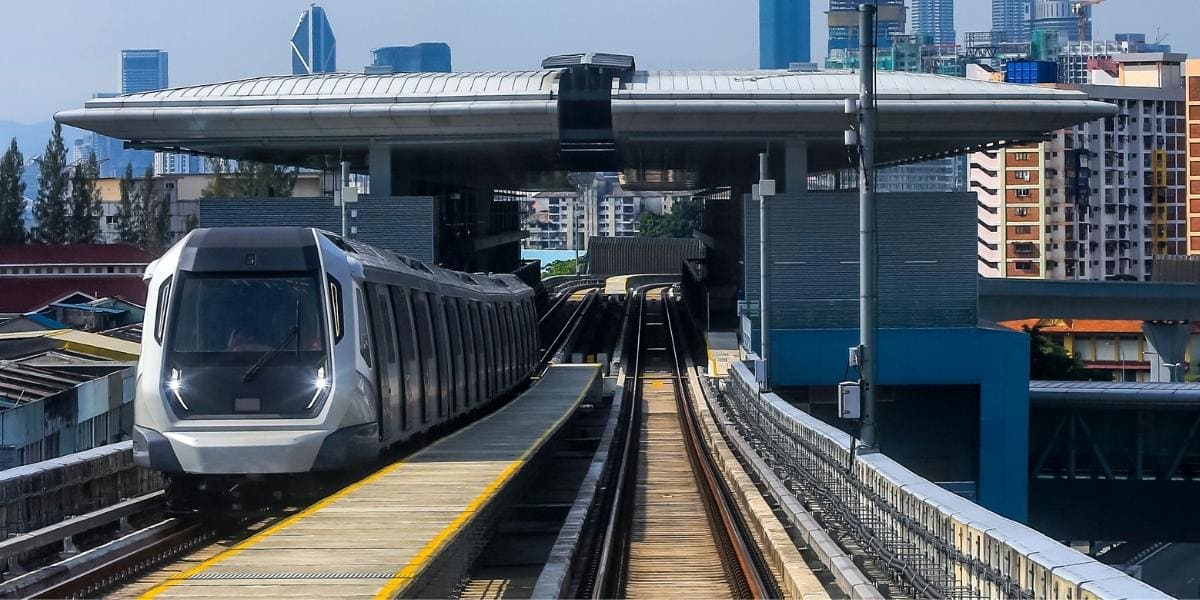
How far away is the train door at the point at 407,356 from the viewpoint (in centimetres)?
Result: 1878

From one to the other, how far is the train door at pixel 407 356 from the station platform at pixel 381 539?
85 centimetres

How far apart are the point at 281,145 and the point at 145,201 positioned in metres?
55.5

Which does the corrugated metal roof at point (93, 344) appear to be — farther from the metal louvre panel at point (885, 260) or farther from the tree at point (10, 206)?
the tree at point (10, 206)

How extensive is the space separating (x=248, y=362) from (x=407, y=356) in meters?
3.55

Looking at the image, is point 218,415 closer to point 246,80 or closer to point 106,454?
point 106,454

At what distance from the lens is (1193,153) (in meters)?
123

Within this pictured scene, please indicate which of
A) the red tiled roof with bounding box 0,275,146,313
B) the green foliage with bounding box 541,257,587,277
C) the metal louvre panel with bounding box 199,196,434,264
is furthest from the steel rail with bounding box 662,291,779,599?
the green foliage with bounding box 541,257,587,277

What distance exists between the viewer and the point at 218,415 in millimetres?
15594

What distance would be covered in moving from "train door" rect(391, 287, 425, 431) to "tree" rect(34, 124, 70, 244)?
75166 mm

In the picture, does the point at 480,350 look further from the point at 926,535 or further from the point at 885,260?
the point at 885,260

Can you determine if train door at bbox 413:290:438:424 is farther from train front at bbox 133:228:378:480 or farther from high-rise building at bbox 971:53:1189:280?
high-rise building at bbox 971:53:1189:280

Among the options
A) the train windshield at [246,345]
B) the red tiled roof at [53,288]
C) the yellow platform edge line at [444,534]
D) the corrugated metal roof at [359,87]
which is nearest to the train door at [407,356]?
the yellow platform edge line at [444,534]

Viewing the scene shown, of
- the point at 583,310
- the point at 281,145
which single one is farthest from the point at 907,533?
the point at 583,310

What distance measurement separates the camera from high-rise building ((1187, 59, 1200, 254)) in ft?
397
